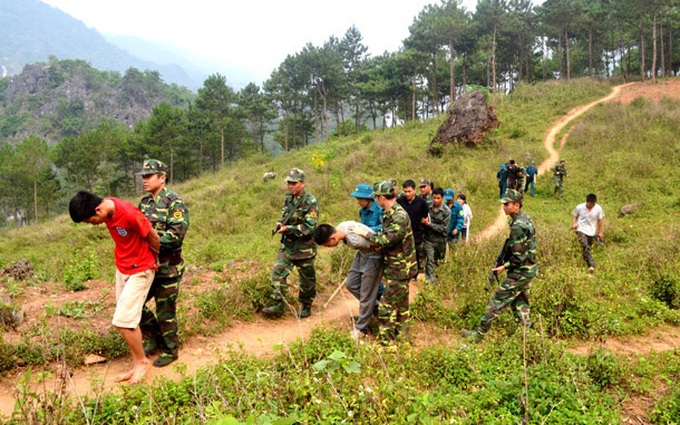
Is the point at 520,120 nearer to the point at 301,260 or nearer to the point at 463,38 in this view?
the point at 463,38

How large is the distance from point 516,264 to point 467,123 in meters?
15.8

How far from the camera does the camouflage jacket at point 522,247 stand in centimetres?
443

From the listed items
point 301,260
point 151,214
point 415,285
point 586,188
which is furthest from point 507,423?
point 586,188

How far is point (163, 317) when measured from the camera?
3.85 m

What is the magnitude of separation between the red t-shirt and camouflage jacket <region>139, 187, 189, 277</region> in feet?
0.79

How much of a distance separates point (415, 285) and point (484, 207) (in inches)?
268

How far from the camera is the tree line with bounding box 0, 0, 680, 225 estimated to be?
31.1 m

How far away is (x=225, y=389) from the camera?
305 centimetres

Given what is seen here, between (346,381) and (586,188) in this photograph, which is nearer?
(346,381)

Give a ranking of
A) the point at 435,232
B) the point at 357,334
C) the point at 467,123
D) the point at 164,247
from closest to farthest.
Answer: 1. the point at 164,247
2. the point at 357,334
3. the point at 435,232
4. the point at 467,123

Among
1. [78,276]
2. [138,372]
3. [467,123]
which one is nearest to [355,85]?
[467,123]

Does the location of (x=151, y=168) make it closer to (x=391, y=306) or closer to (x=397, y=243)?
(x=397, y=243)

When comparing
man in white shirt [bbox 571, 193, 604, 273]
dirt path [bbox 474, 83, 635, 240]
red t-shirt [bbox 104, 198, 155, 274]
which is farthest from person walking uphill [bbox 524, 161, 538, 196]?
red t-shirt [bbox 104, 198, 155, 274]

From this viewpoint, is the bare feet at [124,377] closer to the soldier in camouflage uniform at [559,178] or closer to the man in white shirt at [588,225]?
the man in white shirt at [588,225]
